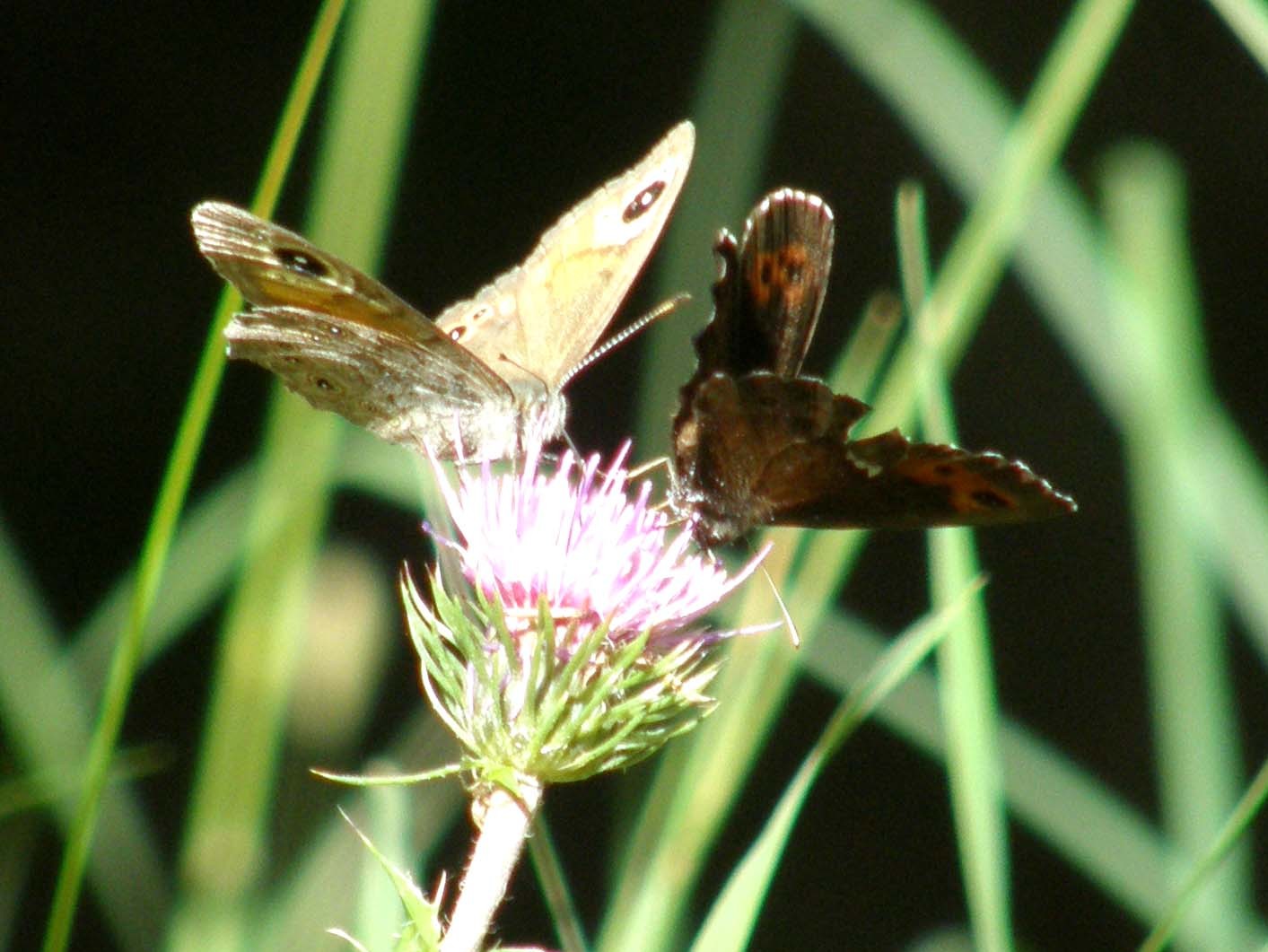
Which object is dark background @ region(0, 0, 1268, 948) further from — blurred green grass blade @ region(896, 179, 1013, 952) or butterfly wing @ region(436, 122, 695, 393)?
blurred green grass blade @ region(896, 179, 1013, 952)

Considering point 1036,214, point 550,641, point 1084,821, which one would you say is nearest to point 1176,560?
point 1084,821

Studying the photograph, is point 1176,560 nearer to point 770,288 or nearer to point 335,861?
point 770,288

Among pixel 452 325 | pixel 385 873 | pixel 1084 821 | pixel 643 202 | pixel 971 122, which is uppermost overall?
pixel 971 122

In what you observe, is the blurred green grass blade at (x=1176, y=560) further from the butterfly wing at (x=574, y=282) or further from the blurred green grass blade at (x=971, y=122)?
the butterfly wing at (x=574, y=282)

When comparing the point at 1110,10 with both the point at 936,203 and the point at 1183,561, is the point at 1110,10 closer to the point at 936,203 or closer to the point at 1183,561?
the point at 1183,561

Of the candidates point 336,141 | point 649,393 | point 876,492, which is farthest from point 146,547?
point 649,393

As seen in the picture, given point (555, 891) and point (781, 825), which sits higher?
point (781, 825)

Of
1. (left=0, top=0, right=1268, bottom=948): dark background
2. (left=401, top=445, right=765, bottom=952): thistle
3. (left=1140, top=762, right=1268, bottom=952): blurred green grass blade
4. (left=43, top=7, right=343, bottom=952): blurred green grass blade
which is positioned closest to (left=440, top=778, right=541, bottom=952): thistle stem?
(left=401, top=445, right=765, bottom=952): thistle

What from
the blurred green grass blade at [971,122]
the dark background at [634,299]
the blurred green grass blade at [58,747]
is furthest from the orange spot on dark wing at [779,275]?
the dark background at [634,299]
